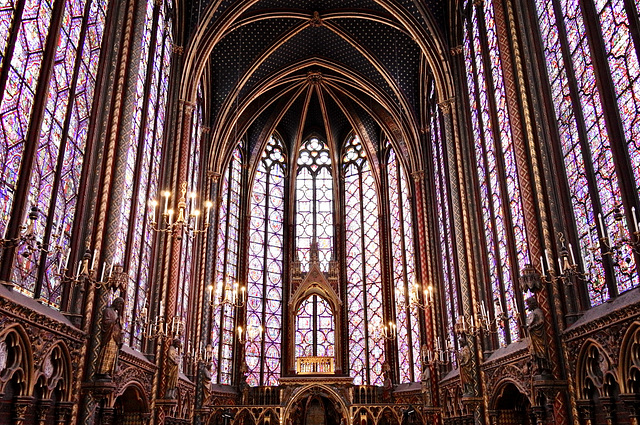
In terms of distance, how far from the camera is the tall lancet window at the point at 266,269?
2917 centimetres

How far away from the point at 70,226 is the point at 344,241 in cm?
2034

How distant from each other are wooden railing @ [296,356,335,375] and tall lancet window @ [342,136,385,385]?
7.37 feet

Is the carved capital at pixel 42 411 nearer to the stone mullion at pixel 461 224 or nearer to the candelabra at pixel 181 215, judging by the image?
the candelabra at pixel 181 215

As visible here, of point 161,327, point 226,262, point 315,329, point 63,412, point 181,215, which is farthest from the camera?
point 315,329

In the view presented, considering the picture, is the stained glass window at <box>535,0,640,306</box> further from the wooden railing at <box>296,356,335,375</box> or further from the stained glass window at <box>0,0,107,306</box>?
the wooden railing at <box>296,356,335,375</box>

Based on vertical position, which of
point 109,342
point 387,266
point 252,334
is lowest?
point 109,342

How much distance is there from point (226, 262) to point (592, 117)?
66.2ft

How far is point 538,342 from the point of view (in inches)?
503

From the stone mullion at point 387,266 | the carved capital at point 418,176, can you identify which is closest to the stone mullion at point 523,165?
the carved capital at point 418,176

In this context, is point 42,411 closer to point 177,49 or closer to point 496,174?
point 496,174

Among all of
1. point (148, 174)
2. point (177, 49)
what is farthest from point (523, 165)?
point (177, 49)

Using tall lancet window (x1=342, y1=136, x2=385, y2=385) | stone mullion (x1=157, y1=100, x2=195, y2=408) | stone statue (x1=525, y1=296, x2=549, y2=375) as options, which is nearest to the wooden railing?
tall lancet window (x1=342, y1=136, x2=385, y2=385)

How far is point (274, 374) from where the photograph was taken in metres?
29.2

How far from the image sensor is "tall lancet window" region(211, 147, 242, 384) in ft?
89.4
